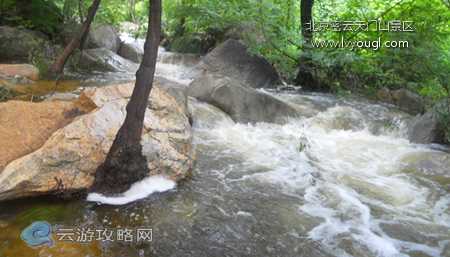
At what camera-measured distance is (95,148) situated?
401 cm

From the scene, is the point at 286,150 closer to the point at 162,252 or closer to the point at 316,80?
the point at 162,252

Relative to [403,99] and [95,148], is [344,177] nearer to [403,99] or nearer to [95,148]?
[95,148]

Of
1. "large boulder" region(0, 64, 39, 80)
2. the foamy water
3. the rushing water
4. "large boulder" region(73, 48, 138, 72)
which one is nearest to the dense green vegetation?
the foamy water

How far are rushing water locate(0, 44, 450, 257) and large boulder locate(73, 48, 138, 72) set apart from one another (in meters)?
6.17

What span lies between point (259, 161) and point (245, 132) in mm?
1555

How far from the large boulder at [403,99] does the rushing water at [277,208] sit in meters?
3.17

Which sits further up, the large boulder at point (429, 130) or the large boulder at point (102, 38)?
the large boulder at point (102, 38)

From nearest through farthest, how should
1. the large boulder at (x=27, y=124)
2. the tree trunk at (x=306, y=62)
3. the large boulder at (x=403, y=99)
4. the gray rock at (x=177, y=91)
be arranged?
the large boulder at (x=27, y=124) → the gray rock at (x=177, y=91) → the large boulder at (x=403, y=99) → the tree trunk at (x=306, y=62)

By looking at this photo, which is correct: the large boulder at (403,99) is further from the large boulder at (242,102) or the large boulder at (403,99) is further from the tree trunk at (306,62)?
the large boulder at (242,102)

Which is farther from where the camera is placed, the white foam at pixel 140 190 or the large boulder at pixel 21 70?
the large boulder at pixel 21 70

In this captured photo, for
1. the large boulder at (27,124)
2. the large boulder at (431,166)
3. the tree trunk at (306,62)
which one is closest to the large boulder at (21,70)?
the large boulder at (27,124)

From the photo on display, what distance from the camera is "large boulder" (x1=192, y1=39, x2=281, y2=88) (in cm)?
1087

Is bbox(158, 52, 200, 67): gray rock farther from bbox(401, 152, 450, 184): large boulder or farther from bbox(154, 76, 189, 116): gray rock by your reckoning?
bbox(401, 152, 450, 184): large boulder

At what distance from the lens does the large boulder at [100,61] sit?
10.8 meters
